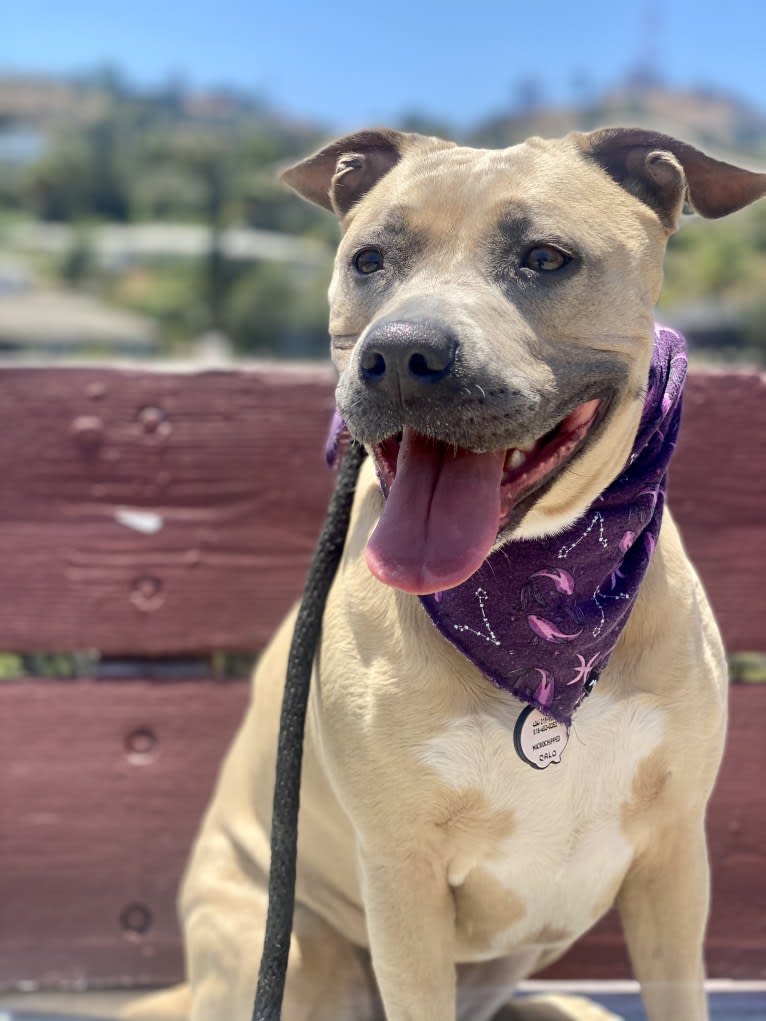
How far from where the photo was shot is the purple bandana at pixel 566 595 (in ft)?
6.15

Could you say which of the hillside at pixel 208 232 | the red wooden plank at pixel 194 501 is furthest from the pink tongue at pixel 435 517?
the hillside at pixel 208 232

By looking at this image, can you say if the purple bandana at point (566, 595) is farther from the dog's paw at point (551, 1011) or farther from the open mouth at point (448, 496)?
Result: the dog's paw at point (551, 1011)

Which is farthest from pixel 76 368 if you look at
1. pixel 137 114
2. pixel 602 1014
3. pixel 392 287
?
pixel 137 114

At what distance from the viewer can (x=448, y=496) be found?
1.72 metres

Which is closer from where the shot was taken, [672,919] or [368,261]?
[368,261]

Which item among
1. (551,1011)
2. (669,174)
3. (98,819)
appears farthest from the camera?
(98,819)

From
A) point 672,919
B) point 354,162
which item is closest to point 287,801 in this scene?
point 672,919

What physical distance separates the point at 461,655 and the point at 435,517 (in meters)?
0.31

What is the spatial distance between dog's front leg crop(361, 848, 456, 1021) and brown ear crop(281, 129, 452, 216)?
1102 millimetres

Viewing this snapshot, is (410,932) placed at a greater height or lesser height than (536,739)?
lesser

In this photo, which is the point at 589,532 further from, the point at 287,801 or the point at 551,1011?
the point at 551,1011

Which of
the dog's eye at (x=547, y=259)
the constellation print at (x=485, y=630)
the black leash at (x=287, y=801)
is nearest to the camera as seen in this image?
the dog's eye at (x=547, y=259)

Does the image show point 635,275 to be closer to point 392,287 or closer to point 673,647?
point 392,287

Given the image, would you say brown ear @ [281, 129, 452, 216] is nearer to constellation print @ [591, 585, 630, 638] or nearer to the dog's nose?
the dog's nose
